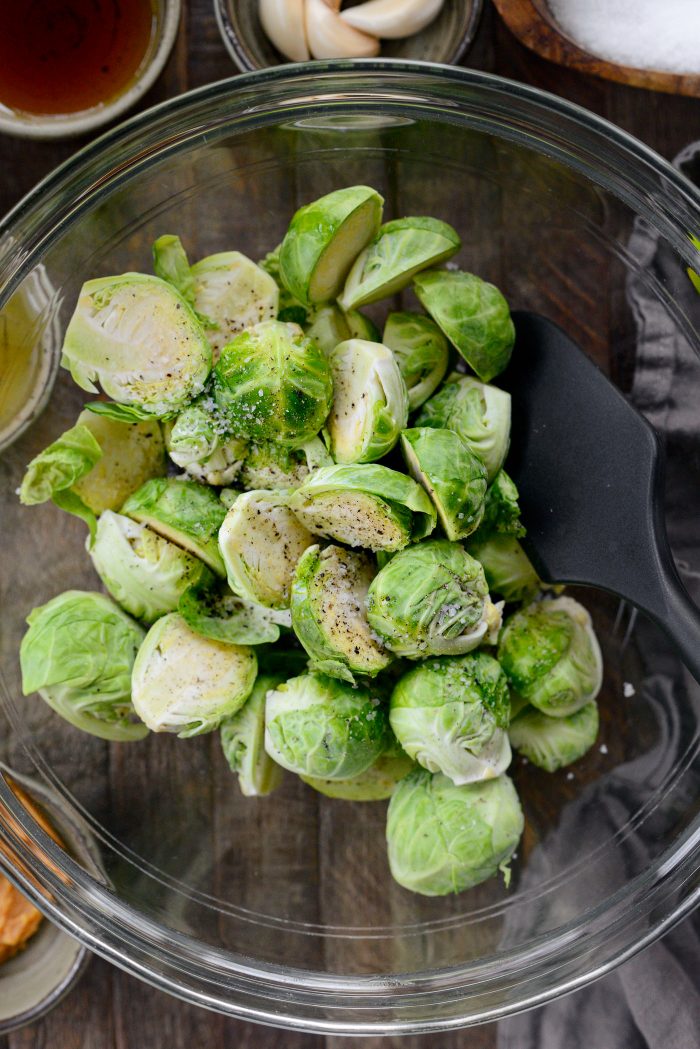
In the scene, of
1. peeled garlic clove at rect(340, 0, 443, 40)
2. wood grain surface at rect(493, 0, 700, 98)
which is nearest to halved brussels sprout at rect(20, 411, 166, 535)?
peeled garlic clove at rect(340, 0, 443, 40)

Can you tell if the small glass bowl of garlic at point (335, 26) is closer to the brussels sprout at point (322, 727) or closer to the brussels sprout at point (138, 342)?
the brussels sprout at point (138, 342)

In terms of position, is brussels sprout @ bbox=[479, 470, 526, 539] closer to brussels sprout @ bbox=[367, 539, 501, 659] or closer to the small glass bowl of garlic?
brussels sprout @ bbox=[367, 539, 501, 659]

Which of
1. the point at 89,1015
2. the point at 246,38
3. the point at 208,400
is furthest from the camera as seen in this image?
the point at 89,1015

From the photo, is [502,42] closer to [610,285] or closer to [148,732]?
[610,285]

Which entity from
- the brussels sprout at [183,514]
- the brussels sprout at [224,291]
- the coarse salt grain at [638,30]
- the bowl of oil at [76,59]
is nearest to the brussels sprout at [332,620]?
the brussels sprout at [183,514]

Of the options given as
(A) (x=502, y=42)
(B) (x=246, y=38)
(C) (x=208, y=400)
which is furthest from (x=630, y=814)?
(B) (x=246, y=38)
